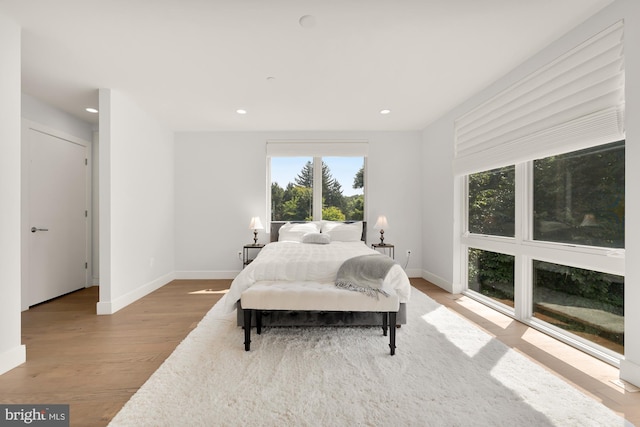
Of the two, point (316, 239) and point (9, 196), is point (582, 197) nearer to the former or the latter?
point (316, 239)

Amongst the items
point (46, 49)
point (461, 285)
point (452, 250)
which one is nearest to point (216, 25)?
point (46, 49)

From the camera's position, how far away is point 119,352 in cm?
229

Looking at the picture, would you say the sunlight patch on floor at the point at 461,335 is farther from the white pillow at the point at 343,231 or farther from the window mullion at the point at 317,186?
the window mullion at the point at 317,186

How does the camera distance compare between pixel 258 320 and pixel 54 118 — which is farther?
pixel 54 118

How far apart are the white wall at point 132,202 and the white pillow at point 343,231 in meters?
2.58

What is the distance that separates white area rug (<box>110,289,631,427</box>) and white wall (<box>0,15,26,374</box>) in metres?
1.11

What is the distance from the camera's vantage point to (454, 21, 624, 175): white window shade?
197 centimetres

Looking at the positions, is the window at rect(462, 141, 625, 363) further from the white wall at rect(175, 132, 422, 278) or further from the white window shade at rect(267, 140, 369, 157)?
the white window shade at rect(267, 140, 369, 157)

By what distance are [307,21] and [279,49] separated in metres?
0.45

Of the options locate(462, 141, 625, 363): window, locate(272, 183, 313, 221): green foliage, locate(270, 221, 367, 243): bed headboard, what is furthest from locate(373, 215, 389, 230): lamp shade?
locate(462, 141, 625, 363): window

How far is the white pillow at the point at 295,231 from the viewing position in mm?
4461

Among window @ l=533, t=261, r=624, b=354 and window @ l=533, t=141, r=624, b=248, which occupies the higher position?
window @ l=533, t=141, r=624, b=248

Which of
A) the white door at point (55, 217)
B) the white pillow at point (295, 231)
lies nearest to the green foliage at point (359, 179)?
the white pillow at point (295, 231)

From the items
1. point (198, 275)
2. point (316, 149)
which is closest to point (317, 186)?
point (316, 149)
